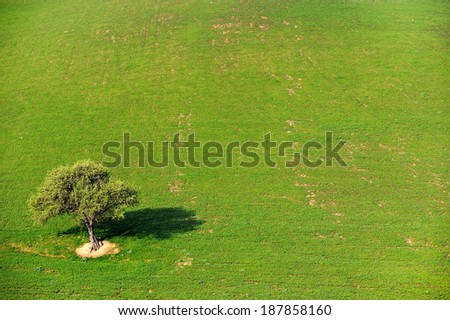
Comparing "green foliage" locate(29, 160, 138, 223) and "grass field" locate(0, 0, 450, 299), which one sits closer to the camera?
"grass field" locate(0, 0, 450, 299)

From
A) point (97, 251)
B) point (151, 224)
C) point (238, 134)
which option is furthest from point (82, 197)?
point (238, 134)

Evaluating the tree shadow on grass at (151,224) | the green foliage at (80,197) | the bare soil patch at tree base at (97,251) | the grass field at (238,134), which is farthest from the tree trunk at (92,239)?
the tree shadow on grass at (151,224)

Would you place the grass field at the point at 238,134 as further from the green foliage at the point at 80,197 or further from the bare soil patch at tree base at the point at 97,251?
the green foliage at the point at 80,197

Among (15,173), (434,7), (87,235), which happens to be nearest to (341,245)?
(87,235)

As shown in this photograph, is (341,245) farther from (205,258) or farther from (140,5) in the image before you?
(140,5)

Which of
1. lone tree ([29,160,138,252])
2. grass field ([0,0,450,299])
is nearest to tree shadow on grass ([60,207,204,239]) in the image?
grass field ([0,0,450,299])

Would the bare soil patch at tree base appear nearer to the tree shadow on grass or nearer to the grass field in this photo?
the grass field
